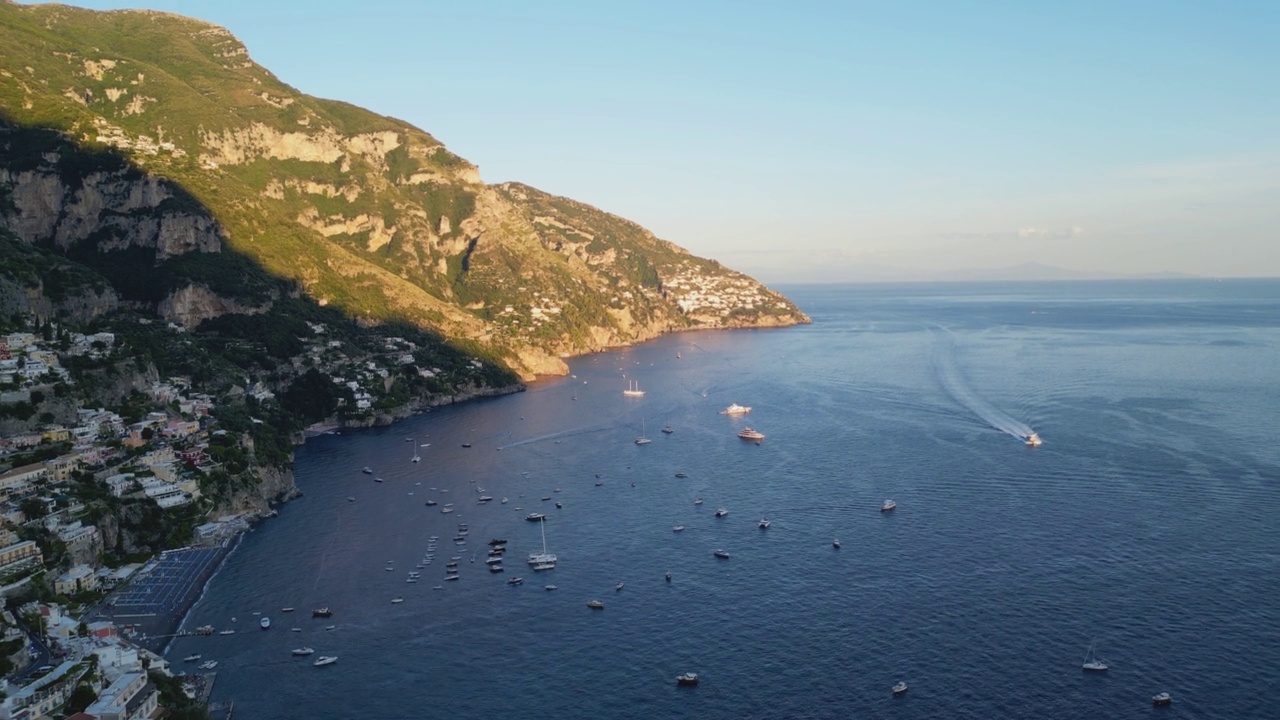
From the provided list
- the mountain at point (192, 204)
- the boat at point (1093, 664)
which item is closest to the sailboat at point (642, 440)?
the mountain at point (192, 204)

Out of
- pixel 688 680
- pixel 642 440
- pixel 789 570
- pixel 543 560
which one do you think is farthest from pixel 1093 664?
pixel 642 440

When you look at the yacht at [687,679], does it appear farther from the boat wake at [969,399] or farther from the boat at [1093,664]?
the boat wake at [969,399]

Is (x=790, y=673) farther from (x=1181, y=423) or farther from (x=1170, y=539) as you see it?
(x=1181, y=423)

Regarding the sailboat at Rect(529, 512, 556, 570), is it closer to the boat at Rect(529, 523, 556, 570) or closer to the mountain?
the boat at Rect(529, 523, 556, 570)

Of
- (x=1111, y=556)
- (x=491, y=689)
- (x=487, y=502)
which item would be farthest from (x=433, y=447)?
(x=1111, y=556)

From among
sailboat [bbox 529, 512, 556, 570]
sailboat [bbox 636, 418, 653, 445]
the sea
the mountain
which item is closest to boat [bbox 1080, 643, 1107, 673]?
the sea
